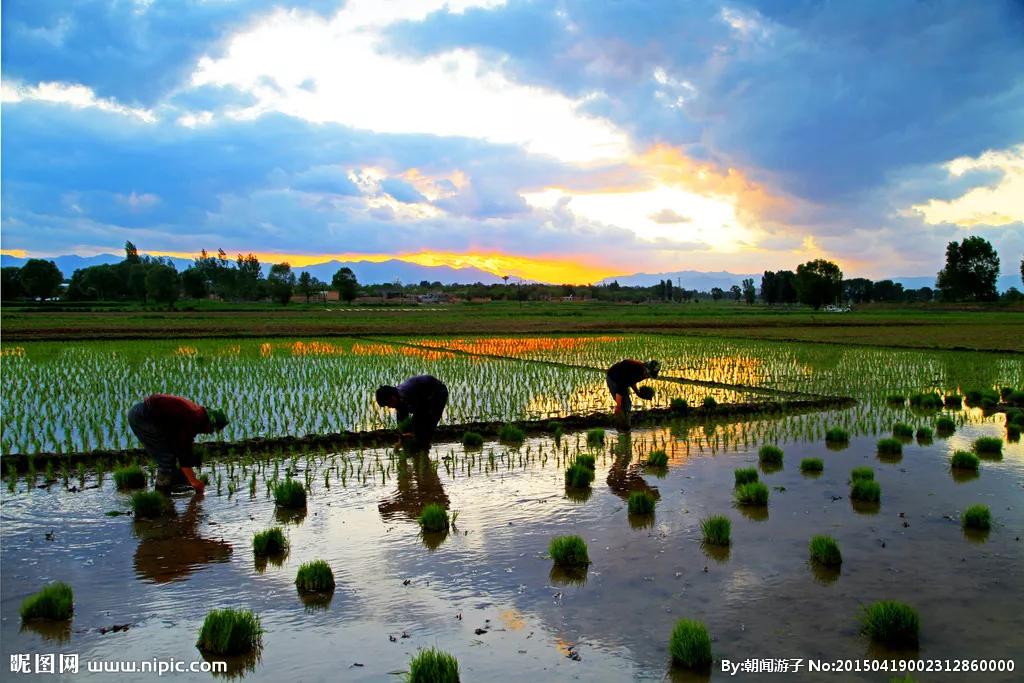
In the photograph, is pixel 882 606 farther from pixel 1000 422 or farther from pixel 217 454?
pixel 1000 422

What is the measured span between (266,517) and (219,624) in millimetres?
2505

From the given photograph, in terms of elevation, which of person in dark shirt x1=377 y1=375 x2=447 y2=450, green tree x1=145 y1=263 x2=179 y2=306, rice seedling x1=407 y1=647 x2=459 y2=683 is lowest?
rice seedling x1=407 y1=647 x2=459 y2=683

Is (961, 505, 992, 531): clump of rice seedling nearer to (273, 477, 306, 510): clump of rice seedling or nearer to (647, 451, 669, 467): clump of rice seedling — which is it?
(647, 451, 669, 467): clump of rice seedling

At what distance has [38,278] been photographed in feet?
255

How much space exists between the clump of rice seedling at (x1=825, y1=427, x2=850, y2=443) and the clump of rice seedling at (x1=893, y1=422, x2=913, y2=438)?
0.87 metres

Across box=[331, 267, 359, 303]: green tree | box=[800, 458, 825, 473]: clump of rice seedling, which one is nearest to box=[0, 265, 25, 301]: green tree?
box=[331, 267, 359, 303]: green tree

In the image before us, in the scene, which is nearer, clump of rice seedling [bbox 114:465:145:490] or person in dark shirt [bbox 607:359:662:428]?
clump of rice seedling [bbox 114:465:145:490]

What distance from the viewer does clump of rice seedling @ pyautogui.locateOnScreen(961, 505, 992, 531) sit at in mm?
6395

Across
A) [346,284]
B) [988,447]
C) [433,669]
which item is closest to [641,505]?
[433,669]

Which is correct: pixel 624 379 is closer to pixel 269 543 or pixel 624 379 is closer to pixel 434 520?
pixel 434 520

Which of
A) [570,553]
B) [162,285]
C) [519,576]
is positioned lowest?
[519,576]

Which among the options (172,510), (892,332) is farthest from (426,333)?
(172,510)

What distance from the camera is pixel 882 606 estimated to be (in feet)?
14.4

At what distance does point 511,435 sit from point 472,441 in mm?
703
